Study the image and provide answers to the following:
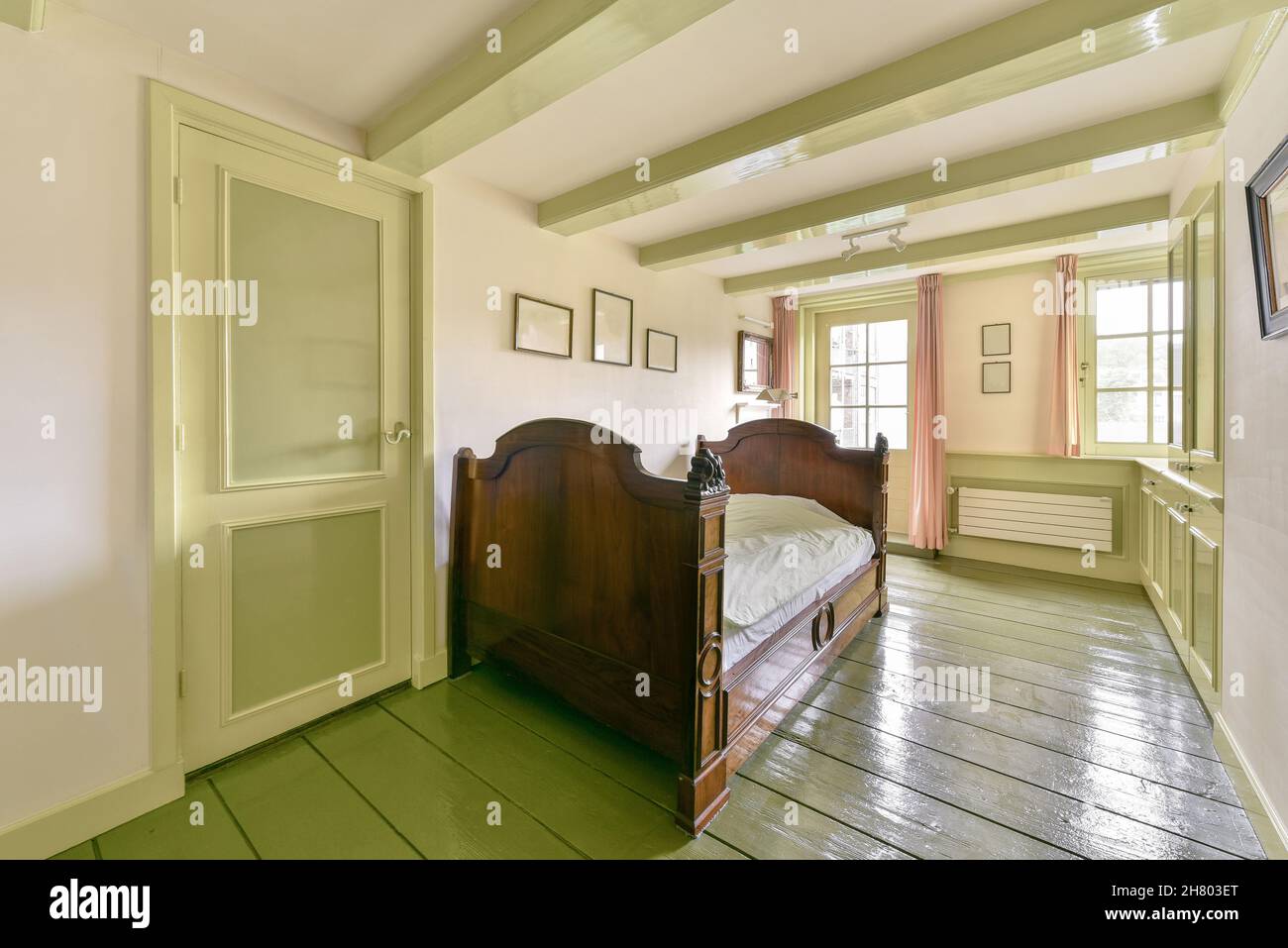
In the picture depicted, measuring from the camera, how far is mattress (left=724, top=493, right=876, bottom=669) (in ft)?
6.47

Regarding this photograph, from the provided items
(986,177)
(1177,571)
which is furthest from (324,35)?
(1177,571)

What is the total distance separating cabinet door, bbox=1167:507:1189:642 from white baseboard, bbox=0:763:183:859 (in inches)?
169

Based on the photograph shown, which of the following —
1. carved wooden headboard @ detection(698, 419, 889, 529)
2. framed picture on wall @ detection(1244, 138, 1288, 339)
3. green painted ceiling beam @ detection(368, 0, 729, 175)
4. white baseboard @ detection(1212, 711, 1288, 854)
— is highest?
green painted ceiling beam @ detection(368, 0, 729, 175)

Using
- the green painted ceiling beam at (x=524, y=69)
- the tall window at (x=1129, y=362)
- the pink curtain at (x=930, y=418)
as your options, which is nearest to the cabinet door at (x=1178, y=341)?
the tall window at (x=1129, y=362)

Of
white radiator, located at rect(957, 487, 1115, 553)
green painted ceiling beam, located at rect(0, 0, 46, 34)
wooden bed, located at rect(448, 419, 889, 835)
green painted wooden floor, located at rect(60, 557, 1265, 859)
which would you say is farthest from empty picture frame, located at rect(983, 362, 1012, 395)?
green painted ceiling beam, located at rect(0, 0, 46, 34)

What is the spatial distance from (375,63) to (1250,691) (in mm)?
3629

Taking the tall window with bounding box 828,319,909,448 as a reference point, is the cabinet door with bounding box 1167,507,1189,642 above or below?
below

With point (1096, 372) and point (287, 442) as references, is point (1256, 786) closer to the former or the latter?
point (1096, 372)

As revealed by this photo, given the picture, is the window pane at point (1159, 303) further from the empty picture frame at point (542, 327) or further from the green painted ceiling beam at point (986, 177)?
the empty picture frame at point (542, 327)

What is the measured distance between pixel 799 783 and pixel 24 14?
10.5 feet

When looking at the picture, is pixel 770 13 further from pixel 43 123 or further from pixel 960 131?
pixel 43 123

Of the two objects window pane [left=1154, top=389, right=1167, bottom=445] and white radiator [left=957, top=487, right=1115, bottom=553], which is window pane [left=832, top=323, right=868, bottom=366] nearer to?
white radiator [left=957, top=487, right=1115, bottom=553]

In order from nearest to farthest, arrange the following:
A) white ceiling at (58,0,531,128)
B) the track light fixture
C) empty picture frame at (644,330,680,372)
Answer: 1. white ceiling at (58,0,531,128)
2. the track light fixture
3. empty picture frame at (644,330,680,372)
